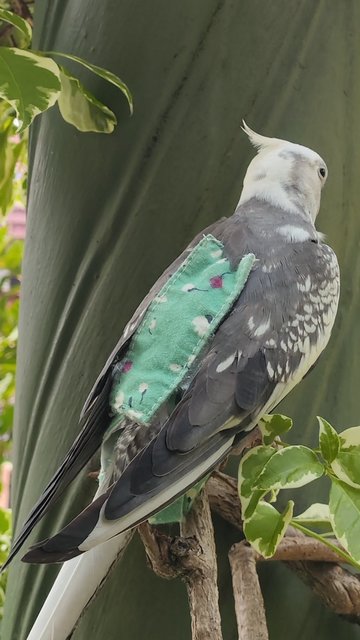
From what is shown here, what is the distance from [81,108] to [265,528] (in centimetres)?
31

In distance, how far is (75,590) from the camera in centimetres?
46

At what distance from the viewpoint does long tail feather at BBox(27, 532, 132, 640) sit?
46 centimetres

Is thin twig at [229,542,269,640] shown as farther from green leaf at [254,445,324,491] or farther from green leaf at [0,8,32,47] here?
green leaf at [0,8,32,47]

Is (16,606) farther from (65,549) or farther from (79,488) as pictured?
(65,549)

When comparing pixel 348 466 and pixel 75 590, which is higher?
pixel 348 466

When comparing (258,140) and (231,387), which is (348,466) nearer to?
(231,387)

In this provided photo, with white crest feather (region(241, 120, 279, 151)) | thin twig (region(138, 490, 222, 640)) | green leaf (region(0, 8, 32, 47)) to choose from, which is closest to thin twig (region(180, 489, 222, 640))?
thin twig (region(138, 490, 222, 640))

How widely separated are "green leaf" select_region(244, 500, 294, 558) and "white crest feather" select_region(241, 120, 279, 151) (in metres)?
0.25

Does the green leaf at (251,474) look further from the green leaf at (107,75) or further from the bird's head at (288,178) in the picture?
the green leaf at (107,75)

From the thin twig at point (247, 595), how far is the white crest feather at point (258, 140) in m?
0.27

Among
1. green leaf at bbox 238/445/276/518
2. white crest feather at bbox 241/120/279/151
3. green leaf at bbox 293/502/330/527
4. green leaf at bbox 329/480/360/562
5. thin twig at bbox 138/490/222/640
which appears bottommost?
thin twig at bbox 138/490/222/640

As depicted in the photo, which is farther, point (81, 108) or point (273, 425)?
point (81, 108)

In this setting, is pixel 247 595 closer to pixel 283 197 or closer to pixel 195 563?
pixel 195 563

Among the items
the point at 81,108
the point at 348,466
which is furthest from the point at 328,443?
the point at 81,108
